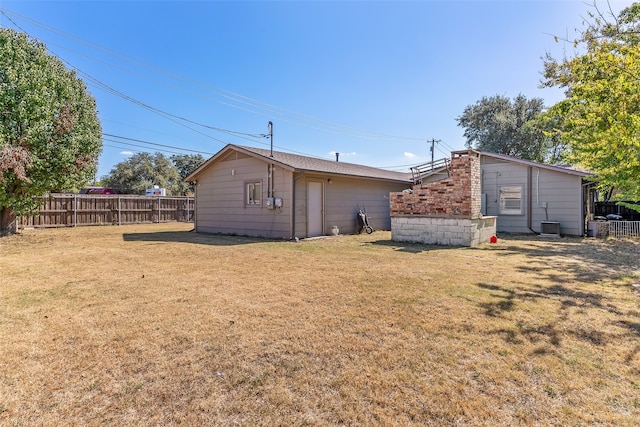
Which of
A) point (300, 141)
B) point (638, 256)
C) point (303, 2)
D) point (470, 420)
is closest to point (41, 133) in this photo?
Answer: point (303, 2)

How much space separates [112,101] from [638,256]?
965 inches

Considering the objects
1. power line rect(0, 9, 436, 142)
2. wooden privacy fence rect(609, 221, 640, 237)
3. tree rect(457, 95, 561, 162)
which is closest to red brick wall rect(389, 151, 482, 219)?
wooden privacy fence rect(609, 221, 640, 237)

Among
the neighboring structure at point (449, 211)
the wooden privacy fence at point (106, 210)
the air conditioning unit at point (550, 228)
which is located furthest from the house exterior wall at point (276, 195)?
the wooden privacy fence at point (106, 210)

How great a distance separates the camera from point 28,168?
32.8 feet

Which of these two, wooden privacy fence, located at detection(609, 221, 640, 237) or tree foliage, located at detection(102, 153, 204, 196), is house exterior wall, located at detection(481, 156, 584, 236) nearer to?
wooden privacy fence, located at detection(609, 221, 640, 237)

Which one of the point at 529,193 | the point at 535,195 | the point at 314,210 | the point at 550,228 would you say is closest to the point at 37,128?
the point at 314,210

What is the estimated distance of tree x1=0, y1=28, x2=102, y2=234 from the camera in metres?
9.23

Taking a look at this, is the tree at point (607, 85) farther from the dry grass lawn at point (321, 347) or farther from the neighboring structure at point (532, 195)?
the neighboring structure at point (532, 195)

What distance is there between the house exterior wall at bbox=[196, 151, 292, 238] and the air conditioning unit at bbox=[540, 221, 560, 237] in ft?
29.9

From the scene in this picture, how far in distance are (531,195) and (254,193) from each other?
1052 centimetres

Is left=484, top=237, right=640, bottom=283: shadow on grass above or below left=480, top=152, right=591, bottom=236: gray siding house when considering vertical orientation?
below

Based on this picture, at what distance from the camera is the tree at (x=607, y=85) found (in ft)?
14.6

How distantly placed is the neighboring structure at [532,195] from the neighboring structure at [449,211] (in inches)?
61.8

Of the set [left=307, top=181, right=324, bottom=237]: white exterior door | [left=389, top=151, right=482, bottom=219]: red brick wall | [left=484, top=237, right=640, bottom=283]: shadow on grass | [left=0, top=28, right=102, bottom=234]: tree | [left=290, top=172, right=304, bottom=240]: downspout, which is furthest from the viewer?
[left=307, top=181, right=324, bottom=237]: white exterior door
